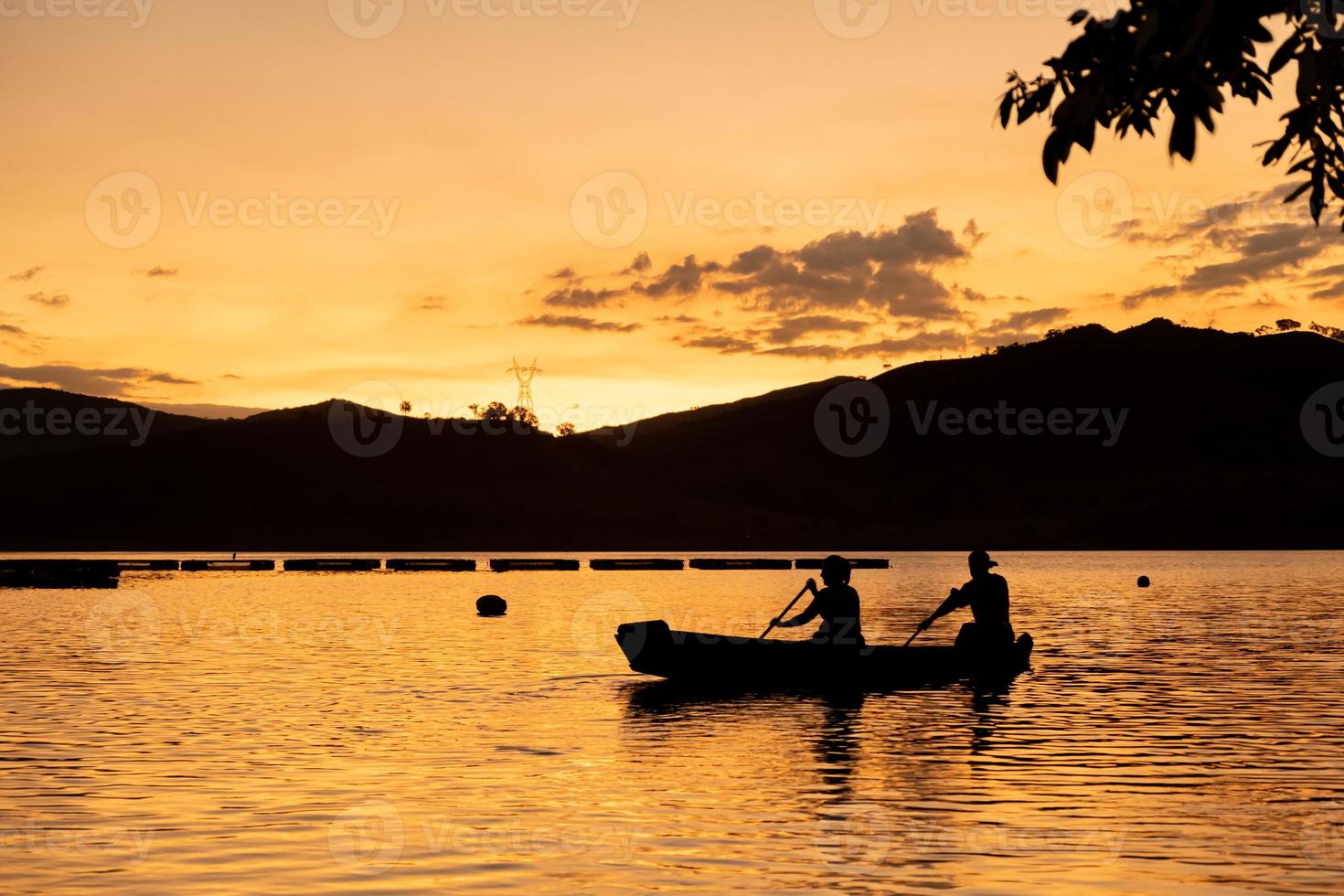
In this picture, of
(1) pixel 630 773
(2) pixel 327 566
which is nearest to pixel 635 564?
(2) pixel 327 566

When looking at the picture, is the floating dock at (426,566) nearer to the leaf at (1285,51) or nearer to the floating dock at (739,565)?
the floating dock at (739,565)

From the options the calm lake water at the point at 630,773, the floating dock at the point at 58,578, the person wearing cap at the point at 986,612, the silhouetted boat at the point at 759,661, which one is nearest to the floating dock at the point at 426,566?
the floating dock at the point at 58,578

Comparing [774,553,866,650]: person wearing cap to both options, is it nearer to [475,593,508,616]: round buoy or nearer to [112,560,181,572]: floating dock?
[475,593,508,616]: round buoy

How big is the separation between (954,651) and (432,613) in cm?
3789

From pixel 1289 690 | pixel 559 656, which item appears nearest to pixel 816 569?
pixel 559 656

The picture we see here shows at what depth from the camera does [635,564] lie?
13662 cm

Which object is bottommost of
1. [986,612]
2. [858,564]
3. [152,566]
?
[986,612]

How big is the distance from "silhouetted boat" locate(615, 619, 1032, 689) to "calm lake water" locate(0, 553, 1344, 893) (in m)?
0.64

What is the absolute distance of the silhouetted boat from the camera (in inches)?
1348

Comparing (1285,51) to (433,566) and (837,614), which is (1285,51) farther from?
(433,566)

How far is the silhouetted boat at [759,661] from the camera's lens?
112 ft

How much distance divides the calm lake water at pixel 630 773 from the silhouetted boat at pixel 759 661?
0.64 m

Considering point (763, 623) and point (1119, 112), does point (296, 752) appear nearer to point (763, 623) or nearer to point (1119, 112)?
point (1119, 112)

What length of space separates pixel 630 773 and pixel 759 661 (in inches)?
482
